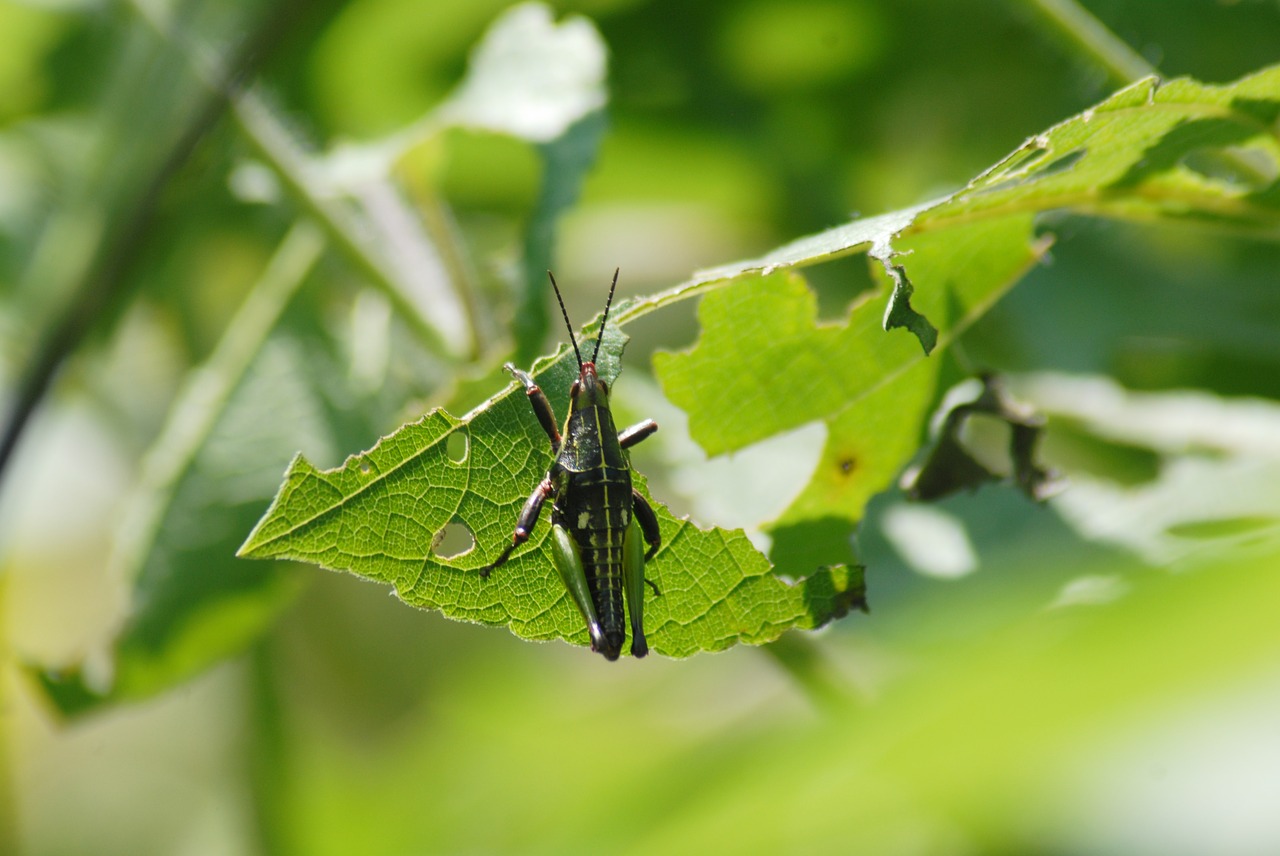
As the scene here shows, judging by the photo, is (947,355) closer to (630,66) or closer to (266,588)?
(266,588)

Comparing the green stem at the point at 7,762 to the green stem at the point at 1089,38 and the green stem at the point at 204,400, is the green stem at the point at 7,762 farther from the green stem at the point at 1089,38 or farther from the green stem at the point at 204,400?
the green stem at the point at 1089,38

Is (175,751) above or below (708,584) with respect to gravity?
below

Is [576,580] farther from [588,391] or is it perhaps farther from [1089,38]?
[1089,38]

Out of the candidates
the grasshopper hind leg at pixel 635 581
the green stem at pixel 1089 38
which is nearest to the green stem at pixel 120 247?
the grasshopper hind leg at pixel 635 581

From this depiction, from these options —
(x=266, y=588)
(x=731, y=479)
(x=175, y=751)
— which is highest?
(x=731, y=479)

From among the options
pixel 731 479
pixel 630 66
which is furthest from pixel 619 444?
pixel 630 66

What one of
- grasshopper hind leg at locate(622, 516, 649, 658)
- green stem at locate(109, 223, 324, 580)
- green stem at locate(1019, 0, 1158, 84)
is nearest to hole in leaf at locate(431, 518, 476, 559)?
grasshopper hind leg at locate(622, 516, 649, 658)

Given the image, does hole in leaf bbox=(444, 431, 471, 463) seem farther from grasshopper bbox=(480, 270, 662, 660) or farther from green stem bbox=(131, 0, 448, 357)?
green stem bbox=(131, 0, 448, 357)
